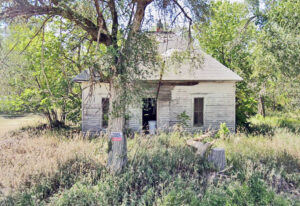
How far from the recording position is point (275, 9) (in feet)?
32.1

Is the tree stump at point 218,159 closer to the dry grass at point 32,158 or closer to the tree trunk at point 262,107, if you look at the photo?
the dry grass at point 32,158

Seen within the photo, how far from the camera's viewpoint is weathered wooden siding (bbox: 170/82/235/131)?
35.0ft

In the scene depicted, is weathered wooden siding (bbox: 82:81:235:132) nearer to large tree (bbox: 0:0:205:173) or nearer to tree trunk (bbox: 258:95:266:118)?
large tree (bbox: 0:0:205:173)

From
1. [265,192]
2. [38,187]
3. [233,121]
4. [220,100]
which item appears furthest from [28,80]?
[265,192]

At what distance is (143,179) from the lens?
4570 millimetres

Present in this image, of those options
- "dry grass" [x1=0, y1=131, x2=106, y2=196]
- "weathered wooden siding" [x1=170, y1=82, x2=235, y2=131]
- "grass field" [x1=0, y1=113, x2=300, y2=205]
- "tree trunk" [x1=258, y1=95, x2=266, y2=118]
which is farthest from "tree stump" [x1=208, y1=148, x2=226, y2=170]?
"tree trunk" [x1=258, y1=95, x2=266, y2=118]

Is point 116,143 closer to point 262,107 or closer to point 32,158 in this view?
point 32,158

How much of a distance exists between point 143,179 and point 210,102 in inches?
283

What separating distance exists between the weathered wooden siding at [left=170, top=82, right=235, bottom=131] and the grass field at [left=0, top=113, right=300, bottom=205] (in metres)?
4.38

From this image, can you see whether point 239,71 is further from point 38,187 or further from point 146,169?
point 38,187

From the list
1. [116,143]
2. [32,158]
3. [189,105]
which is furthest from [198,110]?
[32,158]

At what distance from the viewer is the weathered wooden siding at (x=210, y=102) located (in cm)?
1066

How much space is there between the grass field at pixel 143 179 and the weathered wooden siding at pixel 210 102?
14.4 ft

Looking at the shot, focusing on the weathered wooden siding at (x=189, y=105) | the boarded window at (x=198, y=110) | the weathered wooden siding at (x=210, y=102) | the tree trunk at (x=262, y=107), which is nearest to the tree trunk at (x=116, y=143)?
the weathered wooden siding at (x=189, y=105)
